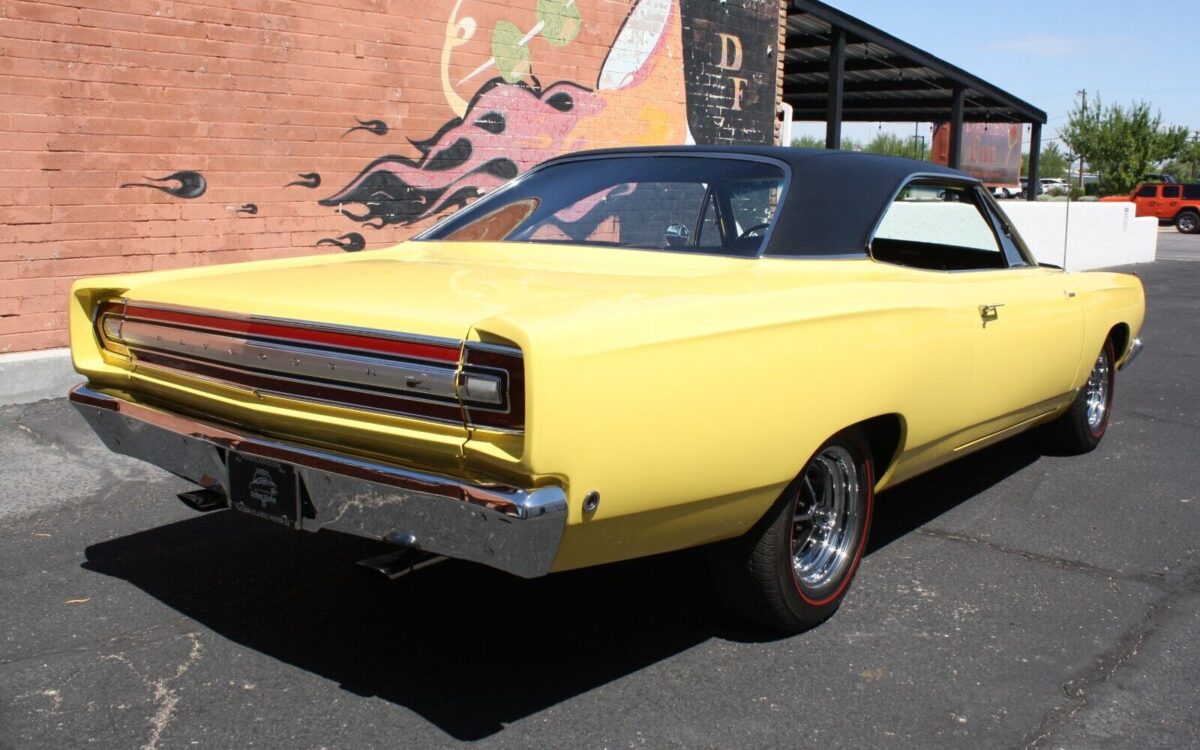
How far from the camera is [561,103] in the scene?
34.1 feet

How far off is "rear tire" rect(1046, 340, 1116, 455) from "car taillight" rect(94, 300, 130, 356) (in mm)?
4244

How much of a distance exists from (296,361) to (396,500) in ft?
1.61

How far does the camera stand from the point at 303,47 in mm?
8164

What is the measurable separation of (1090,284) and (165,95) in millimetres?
5786

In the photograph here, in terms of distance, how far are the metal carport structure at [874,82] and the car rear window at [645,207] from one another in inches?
429

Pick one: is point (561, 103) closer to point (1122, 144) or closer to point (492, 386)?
point (492, 386)

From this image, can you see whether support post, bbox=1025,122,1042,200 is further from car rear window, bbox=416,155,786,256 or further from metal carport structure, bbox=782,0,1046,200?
car rear window, bbox=416,155,786,256

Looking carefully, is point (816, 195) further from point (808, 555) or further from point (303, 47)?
point (303, 47)

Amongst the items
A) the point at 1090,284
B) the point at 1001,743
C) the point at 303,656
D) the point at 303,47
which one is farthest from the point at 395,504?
the point at 303,47

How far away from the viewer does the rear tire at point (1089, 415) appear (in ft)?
18.2

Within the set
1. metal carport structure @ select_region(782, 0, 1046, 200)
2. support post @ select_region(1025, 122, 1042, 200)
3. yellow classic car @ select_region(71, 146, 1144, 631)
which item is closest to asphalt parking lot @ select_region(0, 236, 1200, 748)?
yellow classic car @ select_region(71, 146, 1144, 631)

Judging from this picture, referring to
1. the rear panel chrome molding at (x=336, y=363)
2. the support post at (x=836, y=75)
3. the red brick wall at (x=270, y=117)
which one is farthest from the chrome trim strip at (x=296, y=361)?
the support post at (x=836, y=75)

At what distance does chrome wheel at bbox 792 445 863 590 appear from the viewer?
11.6 feet

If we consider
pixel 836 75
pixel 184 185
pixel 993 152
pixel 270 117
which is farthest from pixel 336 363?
pixel 993 152
